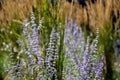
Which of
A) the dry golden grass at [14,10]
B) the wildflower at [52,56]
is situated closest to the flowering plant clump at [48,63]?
the wildflower at [52,56]

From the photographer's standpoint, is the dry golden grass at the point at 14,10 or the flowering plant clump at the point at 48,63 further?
the dry golden grass at the point at 14,10

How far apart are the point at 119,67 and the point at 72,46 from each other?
624 mm

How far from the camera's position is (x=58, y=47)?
300cm

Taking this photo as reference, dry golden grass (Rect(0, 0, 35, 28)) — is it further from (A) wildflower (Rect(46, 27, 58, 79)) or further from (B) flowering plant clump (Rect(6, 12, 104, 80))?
(A) wildflower (Rect(46, 27, 58, 79))

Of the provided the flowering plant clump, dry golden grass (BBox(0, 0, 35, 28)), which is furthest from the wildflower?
dry golden grass (BBox(0, 0, 35, 28))

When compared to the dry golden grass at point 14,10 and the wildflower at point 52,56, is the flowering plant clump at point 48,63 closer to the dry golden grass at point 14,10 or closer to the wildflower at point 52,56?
the wildflower at point 52,56

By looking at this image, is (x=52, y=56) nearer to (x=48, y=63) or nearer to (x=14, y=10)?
(x=48, y=63)

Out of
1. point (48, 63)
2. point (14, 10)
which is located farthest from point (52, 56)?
point (14, 10)

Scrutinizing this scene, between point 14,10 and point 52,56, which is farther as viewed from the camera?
point 14,10

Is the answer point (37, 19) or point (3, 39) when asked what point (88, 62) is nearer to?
point (37, 19)

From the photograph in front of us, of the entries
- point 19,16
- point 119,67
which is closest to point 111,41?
point 119,67

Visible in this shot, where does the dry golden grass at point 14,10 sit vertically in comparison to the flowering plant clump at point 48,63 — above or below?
above

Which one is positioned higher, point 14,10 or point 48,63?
point 14,10

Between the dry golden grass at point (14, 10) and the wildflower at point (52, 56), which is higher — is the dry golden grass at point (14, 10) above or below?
above
